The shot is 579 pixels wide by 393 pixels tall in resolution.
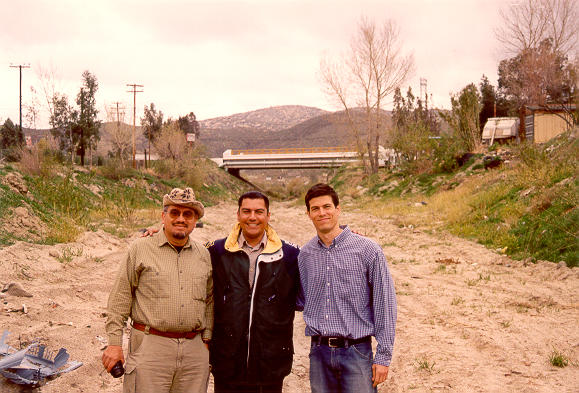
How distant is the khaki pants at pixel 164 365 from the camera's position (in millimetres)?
3232

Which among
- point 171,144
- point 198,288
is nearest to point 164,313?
point 198,288

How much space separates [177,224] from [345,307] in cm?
130

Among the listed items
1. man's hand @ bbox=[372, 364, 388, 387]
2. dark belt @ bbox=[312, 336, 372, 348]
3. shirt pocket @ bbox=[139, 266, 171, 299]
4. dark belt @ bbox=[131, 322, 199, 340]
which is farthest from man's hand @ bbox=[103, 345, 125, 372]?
man's hand @ bbox=[372, 364, 388, 387]

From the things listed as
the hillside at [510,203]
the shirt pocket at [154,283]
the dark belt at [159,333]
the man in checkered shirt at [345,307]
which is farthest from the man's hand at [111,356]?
the hillside at [510,203]

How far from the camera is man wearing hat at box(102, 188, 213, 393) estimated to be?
326cm

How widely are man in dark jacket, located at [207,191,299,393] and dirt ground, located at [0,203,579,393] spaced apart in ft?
6.46

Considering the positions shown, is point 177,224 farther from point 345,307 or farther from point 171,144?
point 171,144

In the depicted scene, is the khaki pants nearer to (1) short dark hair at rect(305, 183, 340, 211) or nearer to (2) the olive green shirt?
(2) the olive green shirt

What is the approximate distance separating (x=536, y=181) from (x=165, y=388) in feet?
42.9

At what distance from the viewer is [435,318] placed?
24.2ft

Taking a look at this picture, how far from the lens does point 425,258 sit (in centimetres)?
1191

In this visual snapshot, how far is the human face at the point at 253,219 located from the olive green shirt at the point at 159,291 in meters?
0.40

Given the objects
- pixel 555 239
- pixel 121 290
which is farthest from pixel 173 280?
pixel 555 239

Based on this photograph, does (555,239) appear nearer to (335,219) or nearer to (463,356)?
(463,356)
